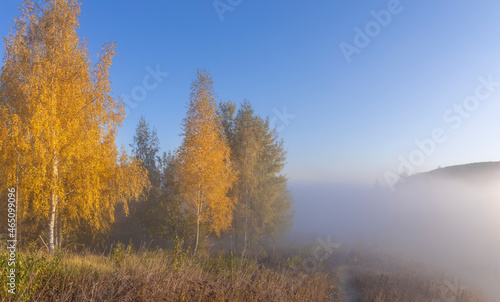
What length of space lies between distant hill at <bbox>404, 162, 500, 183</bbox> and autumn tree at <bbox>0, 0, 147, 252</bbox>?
58.3 metres

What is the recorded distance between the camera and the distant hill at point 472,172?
142 ft

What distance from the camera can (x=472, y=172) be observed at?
46.6 metres

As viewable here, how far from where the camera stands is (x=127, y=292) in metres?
4.10

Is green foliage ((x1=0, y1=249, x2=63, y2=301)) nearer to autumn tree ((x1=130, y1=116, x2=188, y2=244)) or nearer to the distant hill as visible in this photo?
autumn tree ((x1=130, y1=116, x2=188, y2=244))

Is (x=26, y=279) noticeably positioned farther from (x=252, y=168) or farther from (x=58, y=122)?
(x=252, y=168)

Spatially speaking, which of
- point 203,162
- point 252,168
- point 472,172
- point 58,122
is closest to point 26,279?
point 58,122

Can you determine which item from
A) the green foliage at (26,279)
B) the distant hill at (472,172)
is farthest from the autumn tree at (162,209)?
the distant hill at (472,172)

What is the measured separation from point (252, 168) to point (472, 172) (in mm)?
51018

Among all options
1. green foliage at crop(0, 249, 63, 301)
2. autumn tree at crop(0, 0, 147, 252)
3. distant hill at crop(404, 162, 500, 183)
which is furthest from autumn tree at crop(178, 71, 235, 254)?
distant hill at crop(404, 162, 500, 183)

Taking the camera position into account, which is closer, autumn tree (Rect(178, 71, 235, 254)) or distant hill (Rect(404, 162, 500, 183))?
autumn tree (Rect(178, 71, 235, 254))

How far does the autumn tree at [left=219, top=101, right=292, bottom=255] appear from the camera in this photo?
20.5m

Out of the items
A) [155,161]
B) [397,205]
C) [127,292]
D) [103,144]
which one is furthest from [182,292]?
[397,205]

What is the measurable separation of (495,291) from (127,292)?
2213 cm

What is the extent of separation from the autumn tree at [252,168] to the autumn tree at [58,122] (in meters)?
11.1
